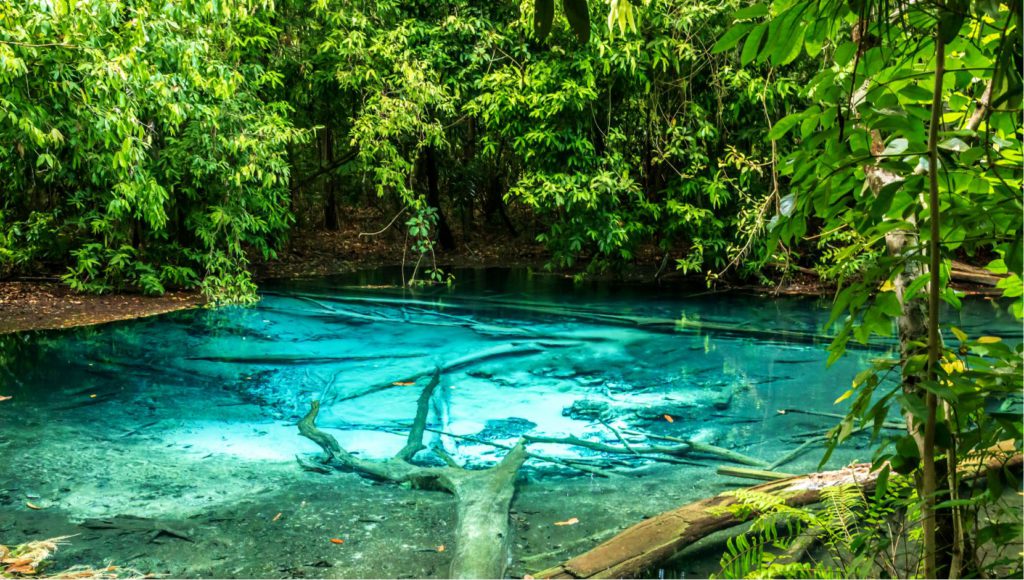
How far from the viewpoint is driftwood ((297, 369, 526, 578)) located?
306 cm

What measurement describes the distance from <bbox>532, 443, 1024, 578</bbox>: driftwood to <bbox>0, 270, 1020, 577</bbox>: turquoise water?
0.31 metres

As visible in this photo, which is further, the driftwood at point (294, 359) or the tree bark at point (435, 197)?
the tree bark at point (435, 197)

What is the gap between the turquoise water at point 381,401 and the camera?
357 centimetres

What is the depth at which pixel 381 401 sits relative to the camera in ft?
17.8

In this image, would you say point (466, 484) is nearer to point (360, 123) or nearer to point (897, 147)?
point (897, 147)

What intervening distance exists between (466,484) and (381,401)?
1708mm

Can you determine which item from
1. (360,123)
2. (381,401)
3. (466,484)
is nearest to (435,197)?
(360,123)

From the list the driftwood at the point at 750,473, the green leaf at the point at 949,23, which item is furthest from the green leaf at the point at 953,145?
the driftwood at the point at 750,473

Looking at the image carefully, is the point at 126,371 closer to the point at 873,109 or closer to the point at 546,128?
the point at 546,128

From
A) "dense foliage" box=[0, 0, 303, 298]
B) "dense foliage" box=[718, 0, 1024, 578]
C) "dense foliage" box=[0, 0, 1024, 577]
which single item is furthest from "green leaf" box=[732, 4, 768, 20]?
"dense foliage" box=[0, 0, 303, 298]

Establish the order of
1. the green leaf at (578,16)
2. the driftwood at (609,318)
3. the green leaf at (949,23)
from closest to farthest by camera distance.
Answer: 1. the green leaf at (578,16)
2. the green leaf at (949,23)
3. the driftwood at (609,318)

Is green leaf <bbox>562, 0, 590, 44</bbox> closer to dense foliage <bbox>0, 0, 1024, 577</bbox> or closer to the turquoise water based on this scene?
the turquoise water

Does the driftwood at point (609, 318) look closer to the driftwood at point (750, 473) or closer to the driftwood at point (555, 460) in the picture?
the driftwood at point (750, 473)

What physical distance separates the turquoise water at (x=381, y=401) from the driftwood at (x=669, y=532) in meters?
0.31
